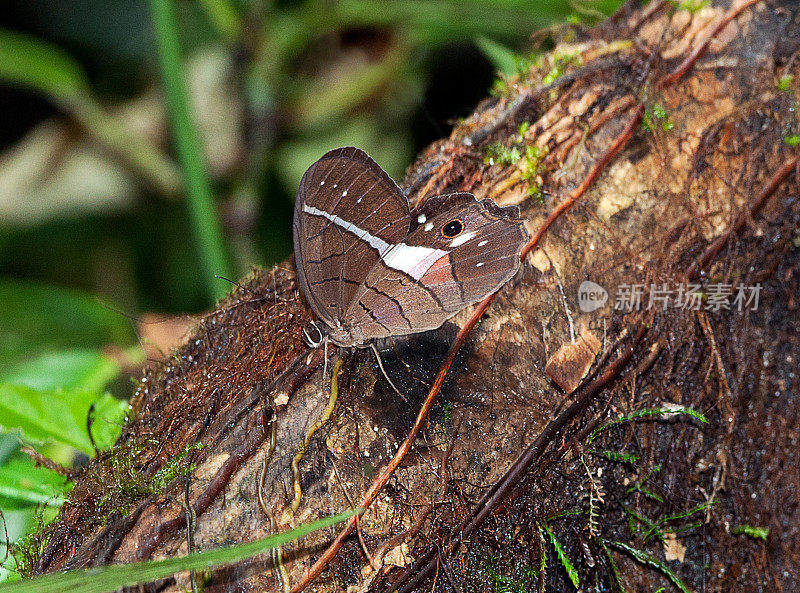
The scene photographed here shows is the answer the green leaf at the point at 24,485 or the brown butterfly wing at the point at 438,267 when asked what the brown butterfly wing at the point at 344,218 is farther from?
the green leaf at the point at 24,485

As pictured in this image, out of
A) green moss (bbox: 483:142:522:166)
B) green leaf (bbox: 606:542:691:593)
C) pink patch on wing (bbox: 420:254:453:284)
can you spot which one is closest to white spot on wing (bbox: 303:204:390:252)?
pink patch on wing (bbox: 420:254:453:284)

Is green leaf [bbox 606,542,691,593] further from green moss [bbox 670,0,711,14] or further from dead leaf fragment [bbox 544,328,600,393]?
green moss [bbox 670,0,711,14]

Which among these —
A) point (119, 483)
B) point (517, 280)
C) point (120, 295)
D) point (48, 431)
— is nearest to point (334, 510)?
point (119, 483)

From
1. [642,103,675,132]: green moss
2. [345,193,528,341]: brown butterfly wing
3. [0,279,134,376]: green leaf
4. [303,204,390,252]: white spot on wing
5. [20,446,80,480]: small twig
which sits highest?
[0,279,134,376]: green leaf

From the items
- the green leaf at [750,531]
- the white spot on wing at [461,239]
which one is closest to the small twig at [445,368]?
the white spot on wing at [461,239]

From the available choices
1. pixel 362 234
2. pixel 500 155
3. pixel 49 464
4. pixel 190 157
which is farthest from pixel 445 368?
pixel 190 157
